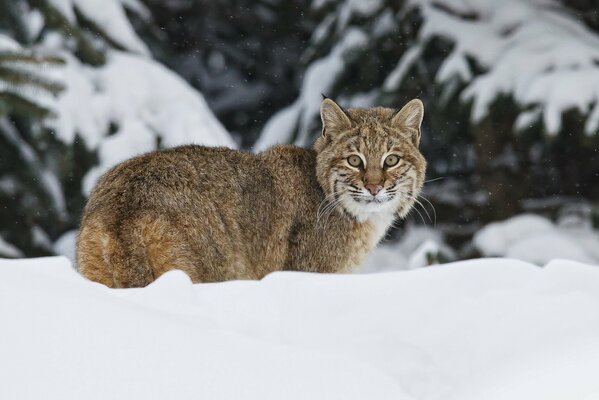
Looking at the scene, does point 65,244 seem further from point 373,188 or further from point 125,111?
point 373,188

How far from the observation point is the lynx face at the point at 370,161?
5.11 meters

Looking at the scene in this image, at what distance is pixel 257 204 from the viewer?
4.96 metres

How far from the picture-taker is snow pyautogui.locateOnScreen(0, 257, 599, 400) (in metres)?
2.45

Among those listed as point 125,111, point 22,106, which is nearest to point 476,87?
point 125,111

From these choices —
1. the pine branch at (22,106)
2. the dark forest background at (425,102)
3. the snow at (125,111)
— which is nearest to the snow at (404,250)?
the dark forest background at (425,102)

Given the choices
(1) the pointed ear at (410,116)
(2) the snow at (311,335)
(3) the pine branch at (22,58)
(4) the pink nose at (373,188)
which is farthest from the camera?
(3) the pine branch at (22,58)

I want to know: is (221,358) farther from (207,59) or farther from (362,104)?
(207,59)

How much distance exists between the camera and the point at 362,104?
8.44 metres

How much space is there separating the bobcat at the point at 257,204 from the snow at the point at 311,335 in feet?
3.45

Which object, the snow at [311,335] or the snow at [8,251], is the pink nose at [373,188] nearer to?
the snow at [311,335]

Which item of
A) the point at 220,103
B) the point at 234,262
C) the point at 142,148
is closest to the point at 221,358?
the point at 234,262

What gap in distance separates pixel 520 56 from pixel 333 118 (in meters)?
2.90

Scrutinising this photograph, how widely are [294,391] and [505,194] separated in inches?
236

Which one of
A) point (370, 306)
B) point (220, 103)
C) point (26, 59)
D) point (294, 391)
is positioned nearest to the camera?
point (294, 391)
